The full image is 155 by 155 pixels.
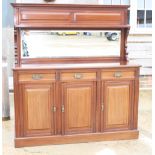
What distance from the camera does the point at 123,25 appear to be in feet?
11.0

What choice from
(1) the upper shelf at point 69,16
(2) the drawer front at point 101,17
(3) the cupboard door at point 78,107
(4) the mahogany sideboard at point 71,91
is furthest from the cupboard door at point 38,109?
(2) the drawer front at point 101,17

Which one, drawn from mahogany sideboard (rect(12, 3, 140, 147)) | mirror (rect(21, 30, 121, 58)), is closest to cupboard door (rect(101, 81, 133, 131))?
mahogany sideboard (rect(12, 3, 140, 147))

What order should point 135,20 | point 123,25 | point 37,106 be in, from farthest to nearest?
point 135,20 < point 123,25 < point 37,106

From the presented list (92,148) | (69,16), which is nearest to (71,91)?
(92,148)

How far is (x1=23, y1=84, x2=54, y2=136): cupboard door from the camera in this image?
2994mm

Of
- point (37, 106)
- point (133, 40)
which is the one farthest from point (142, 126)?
point (133, 40)

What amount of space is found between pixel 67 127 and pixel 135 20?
9.71 ft

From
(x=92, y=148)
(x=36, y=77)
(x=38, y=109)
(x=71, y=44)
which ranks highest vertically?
(x=71, y=44)

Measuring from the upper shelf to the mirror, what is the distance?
0.17 metres

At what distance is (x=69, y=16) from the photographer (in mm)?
3199

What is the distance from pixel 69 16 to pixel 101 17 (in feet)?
1.21

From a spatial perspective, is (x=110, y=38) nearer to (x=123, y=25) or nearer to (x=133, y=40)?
(x=123, y=25)

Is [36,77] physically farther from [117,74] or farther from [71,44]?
[117,74]

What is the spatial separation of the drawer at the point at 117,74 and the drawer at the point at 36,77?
0.56m
